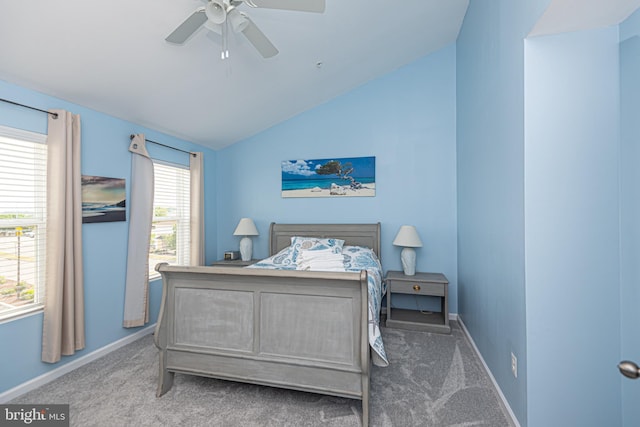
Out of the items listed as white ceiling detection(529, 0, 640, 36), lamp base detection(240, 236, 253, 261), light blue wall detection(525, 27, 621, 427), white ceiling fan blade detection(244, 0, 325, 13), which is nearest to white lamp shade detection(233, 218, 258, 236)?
lamp base detection(240, 236, 253, 261)

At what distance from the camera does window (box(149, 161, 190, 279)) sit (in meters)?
3.35

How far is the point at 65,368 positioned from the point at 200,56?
285 cm

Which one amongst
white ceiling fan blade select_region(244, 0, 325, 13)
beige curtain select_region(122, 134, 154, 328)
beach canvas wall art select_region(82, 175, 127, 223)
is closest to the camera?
white ceiling fan blade select_region(244, 0, 325, 13)

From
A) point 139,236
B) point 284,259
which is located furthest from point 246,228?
point 139,236

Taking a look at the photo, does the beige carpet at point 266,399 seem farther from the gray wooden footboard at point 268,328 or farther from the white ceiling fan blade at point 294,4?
the white ceiling fan blade at point 294,4

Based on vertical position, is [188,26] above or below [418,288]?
above

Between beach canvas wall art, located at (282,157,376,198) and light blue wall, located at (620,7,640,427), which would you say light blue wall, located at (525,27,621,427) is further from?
beach canvas wall art, located at (282,157,376,198)

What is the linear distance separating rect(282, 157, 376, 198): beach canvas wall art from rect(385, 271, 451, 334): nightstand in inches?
46.8

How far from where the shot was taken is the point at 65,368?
7.74 feet

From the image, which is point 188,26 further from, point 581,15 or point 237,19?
point 581,15

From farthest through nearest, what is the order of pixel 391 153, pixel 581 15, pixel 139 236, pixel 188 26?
pixel 391 153
pixel 139 236
pixel 188 26
pixel 581 15

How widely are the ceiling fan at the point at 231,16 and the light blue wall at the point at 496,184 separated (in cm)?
121

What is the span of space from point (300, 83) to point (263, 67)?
0.63 metres

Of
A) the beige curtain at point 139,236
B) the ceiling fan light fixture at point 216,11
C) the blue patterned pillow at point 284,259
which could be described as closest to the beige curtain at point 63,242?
the beige curtain at point 139,236
